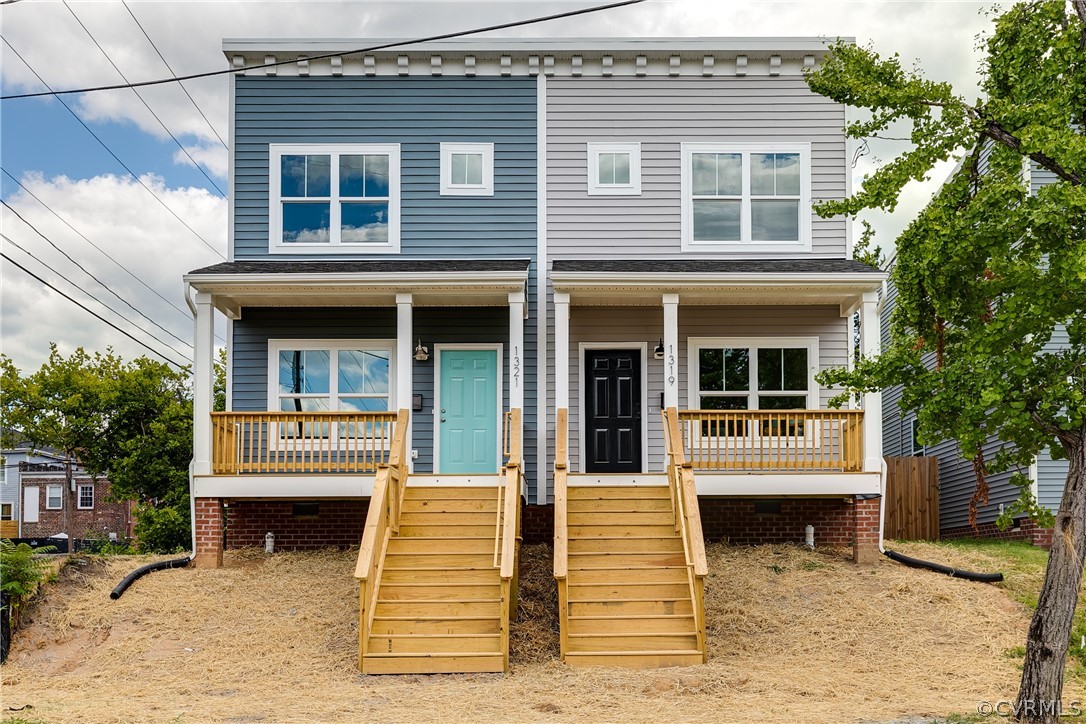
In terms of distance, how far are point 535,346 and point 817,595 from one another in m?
5.47

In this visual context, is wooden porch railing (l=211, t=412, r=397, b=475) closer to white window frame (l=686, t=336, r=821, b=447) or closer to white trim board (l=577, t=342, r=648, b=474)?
white trim board (l=577, t=342, r=648, b=474)

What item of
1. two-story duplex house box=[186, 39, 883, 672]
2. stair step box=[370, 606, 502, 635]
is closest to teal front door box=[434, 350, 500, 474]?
two-story duplex house box=[186, 39, 883, 672]

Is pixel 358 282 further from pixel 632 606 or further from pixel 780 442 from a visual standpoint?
pixel 780 442

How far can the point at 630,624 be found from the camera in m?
11.6

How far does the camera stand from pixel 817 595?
13.4 metres

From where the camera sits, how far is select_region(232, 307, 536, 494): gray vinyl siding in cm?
1623

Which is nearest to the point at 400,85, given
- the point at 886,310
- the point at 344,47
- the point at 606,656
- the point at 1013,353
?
the point at 344,47

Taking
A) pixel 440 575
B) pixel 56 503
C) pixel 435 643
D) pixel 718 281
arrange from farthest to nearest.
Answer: pixel 56 503 → pixel 718 281 → pixel 440 575 → pixel 435 643

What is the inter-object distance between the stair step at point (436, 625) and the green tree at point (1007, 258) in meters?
4.38

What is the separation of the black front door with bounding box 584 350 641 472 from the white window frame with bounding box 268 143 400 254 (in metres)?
3.49

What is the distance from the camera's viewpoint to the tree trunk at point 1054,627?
864 cm

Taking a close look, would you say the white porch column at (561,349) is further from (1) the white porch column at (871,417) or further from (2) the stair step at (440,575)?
(1) the white porch column at (871,417)

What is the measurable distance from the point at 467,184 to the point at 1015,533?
1083cm

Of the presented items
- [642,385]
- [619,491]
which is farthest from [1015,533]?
[619,491]
